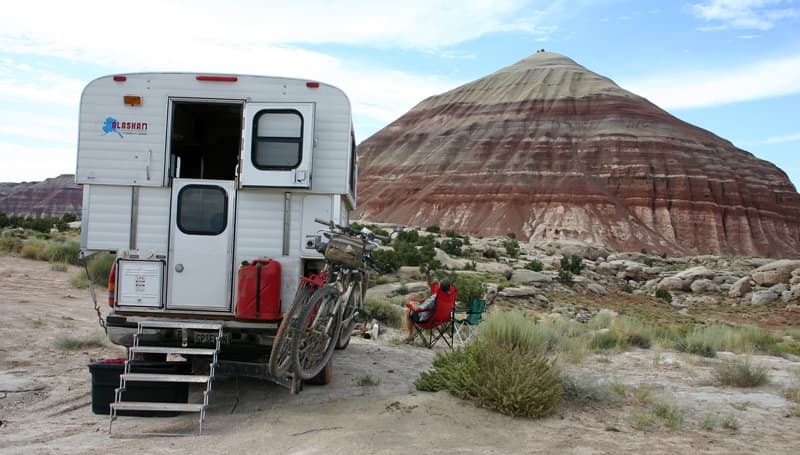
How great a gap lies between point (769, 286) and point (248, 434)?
32.5 metres

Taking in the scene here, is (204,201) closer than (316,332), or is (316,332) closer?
(316,332)

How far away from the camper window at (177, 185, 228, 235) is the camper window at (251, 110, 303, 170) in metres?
0.58

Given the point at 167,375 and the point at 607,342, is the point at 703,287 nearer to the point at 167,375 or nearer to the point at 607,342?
the point at 607,342

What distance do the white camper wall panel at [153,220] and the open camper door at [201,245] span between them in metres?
0.08

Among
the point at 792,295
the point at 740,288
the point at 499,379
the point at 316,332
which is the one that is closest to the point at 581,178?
the point at 740,288

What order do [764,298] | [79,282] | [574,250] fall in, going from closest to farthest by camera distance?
[79,282]
[764,298]
[574,250]

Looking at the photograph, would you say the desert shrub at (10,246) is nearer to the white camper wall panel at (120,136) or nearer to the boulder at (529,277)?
the white camper wall panel at (120,136)

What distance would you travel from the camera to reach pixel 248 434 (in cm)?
560

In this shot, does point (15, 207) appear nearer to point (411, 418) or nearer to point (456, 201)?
point (456, 201)

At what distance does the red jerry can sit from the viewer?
6.38 m

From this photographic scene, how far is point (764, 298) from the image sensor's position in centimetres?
2770

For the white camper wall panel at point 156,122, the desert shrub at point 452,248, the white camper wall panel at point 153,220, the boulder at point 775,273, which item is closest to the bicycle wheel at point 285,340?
the white camper wall panel at point 156,122

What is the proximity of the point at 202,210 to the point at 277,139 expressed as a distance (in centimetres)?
110

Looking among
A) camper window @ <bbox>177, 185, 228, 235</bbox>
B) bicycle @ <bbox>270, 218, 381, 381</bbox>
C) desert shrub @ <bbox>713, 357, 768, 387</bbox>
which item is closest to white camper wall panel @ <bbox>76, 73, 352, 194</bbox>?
camper window @ <bbox>177, 185, 228, 235</bbox>
